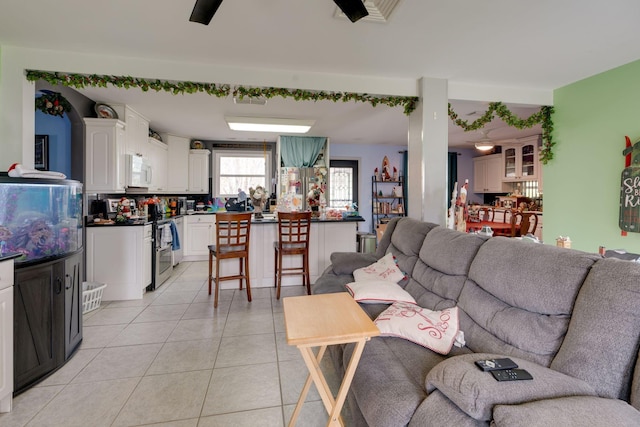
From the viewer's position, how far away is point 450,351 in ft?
5.13

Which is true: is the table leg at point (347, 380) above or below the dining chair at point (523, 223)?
below

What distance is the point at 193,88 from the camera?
3.10 metres

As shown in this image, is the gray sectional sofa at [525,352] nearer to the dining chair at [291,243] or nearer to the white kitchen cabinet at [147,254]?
the dining chair at [291,243]

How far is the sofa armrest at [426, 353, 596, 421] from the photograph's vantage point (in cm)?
98

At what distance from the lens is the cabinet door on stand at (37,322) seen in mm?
1905

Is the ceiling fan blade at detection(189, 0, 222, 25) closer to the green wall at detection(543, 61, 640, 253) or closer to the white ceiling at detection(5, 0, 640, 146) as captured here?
the white ceiling at detection(5, 0, 640, 146)

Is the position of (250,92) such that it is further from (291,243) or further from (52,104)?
(52,104)

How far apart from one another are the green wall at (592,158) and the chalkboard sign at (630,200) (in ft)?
0.28

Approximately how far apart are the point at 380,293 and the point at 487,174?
6431 millimetres

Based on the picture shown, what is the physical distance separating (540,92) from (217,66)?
395cm

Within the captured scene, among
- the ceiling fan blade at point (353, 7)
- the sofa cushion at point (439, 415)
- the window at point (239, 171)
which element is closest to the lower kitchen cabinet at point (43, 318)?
the sofa cushion at point (439, 415)

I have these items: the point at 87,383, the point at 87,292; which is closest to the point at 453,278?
the point at 87,383

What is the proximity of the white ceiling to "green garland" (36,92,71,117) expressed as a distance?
0.95 ft

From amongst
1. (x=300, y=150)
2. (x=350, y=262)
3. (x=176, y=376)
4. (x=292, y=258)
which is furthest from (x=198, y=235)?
(x=176, y=376)
